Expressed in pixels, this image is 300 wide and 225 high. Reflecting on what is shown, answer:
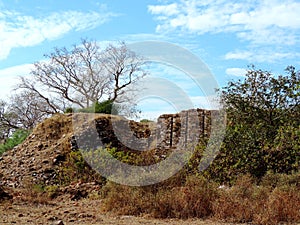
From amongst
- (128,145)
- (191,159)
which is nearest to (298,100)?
(191,159)

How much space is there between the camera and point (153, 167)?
8.96m

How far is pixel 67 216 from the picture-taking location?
676cm

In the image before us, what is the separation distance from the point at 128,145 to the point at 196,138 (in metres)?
3.53

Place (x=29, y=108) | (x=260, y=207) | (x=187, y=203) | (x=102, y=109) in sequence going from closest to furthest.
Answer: (x=260, y=207) < (x=187, y=203) < (x=102, y=109) < (x=29, y=108)

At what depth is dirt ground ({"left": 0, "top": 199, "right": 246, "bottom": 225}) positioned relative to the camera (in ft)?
20.2

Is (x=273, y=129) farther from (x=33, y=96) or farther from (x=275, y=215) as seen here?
(x=33, y=96)

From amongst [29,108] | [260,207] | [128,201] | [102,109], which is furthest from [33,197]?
[29,108]

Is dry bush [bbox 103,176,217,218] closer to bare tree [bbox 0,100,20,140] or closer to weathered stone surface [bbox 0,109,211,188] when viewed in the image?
weathered stone surface [bbox 0,109,211,188]

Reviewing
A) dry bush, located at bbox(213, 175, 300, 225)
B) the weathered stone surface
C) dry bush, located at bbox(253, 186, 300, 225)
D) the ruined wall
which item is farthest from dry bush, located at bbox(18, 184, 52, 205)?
dry bush, located at bbox(253, 186, 300, 225)

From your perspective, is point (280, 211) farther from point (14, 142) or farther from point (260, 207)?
point (14, 142)

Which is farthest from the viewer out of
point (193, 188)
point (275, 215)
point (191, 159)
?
point (191, 159)

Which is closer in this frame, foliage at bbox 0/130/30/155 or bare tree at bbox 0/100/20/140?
foliage at bbox 0/130/30/155

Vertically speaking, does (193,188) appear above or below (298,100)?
below

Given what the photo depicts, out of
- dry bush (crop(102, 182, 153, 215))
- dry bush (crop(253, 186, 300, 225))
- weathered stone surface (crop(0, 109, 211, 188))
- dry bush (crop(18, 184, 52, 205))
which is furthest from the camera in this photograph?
weathered stone surface (crop(0, 109, 211, 188))
